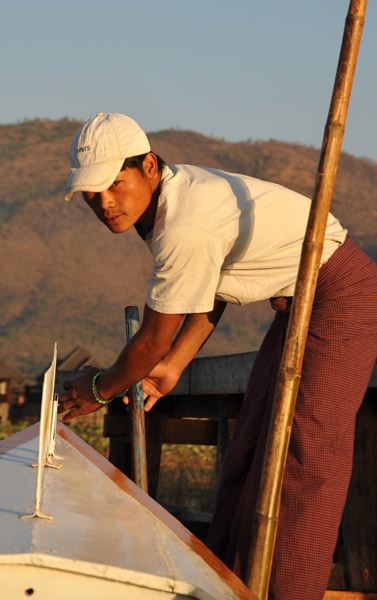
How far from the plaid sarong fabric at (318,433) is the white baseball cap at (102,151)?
71 cm

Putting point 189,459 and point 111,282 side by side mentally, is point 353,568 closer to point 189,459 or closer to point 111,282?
point 189,459

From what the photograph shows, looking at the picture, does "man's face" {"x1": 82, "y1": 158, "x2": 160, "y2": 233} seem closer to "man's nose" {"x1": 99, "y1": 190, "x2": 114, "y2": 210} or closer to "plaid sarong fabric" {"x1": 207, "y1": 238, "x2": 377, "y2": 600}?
"man's nose" {"x1": 99, "y1": 190, "x2": 114, "y2": 210}

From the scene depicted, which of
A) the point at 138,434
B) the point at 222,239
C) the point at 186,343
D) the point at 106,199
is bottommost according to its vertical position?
the point at 138,434

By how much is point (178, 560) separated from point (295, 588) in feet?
3.89

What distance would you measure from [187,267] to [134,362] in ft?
1.28

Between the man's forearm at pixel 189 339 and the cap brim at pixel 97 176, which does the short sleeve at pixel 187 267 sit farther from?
the man's forearm at pixel 189 339

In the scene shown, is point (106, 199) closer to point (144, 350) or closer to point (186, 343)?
point (144, 350)

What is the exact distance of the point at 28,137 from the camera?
105812mm

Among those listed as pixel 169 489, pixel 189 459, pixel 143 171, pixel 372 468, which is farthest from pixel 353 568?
pixel 189 459

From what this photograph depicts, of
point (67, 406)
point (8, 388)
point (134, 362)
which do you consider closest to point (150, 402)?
point (67, 406)

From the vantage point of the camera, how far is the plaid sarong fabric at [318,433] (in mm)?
2713

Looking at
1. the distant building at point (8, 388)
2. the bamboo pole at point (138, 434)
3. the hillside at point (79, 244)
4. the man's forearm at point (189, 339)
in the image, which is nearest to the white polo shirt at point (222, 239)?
the man's forearm at point (189, 339)

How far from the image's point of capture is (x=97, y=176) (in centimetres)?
258

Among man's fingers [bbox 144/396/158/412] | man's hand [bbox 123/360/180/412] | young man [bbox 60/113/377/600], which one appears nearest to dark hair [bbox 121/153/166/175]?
young man [bbox 60/113/377/600]
